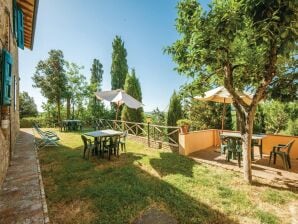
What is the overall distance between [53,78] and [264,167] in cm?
1915

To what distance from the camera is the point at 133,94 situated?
1444 centimetres

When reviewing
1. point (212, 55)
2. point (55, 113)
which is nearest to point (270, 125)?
point (212, 55)

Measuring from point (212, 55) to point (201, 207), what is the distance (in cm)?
308

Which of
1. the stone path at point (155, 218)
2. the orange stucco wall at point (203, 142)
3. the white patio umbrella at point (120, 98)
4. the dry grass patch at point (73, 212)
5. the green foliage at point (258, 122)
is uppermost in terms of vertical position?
the white patio umbrella at point (120, 98)

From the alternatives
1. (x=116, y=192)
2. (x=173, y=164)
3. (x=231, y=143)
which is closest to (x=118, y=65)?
(x=173, y=164)

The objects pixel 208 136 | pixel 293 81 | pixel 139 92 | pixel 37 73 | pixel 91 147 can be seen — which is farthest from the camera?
pixel 37 73

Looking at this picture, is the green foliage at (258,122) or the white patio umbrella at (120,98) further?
the green foliage at (258,122)

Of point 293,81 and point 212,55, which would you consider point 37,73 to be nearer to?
point 212,55

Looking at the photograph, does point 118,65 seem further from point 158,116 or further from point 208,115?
point 208,115

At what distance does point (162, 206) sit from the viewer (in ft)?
10.6

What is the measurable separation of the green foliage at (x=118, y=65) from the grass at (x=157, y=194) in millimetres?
20072

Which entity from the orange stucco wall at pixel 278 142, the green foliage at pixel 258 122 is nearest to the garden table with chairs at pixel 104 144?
the orange stucco wall at pixel 278 142

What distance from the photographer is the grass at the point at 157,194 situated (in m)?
2.97

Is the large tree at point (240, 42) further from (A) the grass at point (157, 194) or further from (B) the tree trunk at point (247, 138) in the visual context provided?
(A) the grass at point (157, 194)
